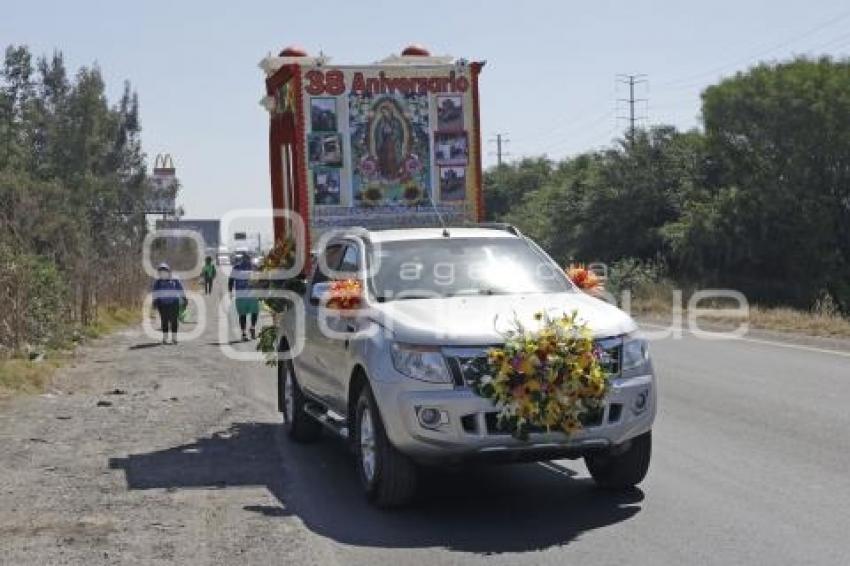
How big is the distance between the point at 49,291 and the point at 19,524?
14.3 metres

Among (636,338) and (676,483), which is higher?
(636,338)

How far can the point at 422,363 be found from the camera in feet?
22.6

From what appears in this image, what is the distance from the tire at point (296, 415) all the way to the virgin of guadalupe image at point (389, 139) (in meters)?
2.43

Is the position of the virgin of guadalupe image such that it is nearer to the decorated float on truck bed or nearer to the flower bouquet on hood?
the decorated float on truck bed

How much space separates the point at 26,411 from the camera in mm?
11930

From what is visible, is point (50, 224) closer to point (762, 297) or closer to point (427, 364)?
point (427, 364)

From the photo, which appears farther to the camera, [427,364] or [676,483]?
[676,483]

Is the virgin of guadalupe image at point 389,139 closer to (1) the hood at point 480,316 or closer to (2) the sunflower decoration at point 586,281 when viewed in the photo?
(2) the sunflower decoration at point 586,281

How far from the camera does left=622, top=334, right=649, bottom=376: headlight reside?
23.5ft

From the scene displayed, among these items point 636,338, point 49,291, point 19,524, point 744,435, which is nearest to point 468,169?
point 744,435

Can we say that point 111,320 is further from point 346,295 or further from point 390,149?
point 346,295

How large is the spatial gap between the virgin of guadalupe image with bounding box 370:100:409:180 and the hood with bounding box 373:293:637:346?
422cm

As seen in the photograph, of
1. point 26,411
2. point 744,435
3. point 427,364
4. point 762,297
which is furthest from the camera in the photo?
point 762,297

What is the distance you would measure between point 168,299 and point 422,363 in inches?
611
